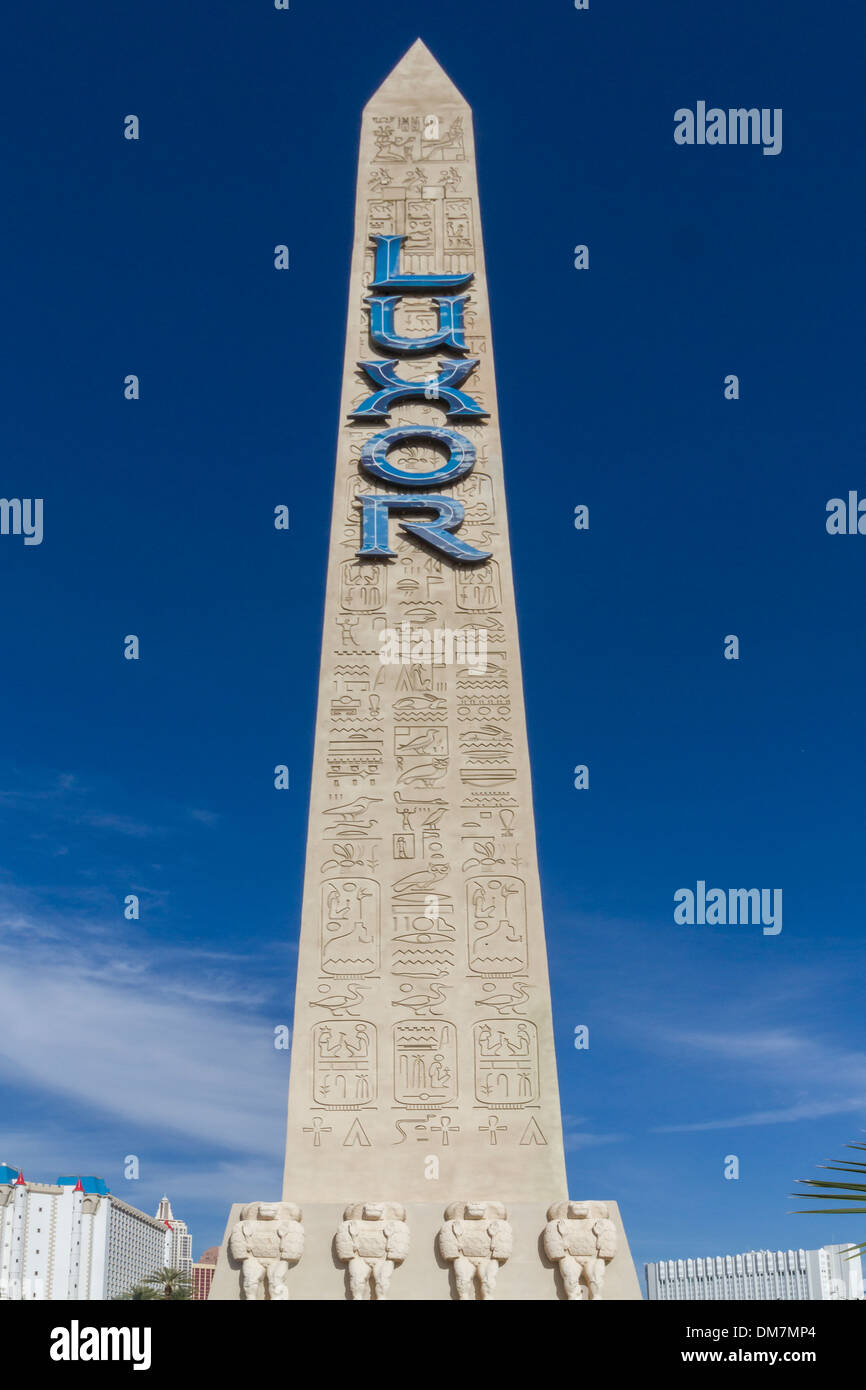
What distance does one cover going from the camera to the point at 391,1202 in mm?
14117

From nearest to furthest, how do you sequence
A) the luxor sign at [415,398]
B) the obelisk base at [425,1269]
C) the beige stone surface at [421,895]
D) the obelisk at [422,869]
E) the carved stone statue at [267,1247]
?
the carved stone statue at [267,1247]
the obelisk base at [425,1269]
the obelisk at [422,869]
the beige stone surface at [421,895]
the luxor sign at [415,398]

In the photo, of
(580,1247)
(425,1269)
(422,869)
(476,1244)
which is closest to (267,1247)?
(425,1269)

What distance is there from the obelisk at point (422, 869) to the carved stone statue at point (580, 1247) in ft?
0.07

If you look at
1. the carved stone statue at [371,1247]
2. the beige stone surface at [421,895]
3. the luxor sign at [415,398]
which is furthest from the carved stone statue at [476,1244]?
the luxor sign at [415,398]

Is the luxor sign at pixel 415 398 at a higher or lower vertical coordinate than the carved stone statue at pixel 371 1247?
higher

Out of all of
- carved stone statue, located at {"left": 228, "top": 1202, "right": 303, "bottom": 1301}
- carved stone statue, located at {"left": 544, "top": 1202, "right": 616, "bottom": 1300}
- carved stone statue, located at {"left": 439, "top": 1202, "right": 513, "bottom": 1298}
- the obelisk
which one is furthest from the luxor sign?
carved stone statue, located at {"left": 228, "top": 1202, "right": 303, "bottom": 1301}

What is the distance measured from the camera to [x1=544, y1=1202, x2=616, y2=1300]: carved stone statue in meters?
13.4

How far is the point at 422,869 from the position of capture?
1598cm

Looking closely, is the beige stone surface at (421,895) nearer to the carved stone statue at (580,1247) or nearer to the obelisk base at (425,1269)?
the obelisk base at (425,1269)

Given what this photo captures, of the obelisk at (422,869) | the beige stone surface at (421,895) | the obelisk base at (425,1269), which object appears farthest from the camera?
the beige stone surface at (421,895)

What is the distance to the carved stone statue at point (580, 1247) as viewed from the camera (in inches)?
526
